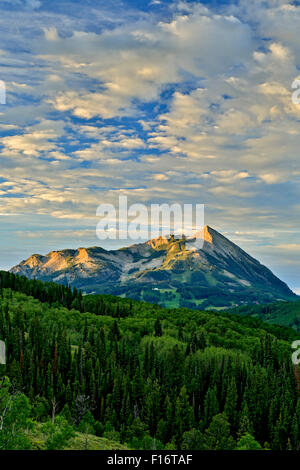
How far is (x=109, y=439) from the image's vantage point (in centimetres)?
14438

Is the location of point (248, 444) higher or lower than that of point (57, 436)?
lower

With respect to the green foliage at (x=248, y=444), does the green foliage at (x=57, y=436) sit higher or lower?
higher

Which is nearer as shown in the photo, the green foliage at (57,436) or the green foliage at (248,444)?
the green foliage at (57,436)

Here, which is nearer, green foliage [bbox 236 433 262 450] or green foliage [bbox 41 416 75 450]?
green foliage [bbox 41 416 75 450]

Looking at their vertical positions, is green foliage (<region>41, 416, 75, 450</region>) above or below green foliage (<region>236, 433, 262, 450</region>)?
above

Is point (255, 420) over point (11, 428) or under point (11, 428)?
under

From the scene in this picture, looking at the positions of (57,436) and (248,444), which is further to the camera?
(248,444)

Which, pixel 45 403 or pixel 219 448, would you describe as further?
pixel 45 403
